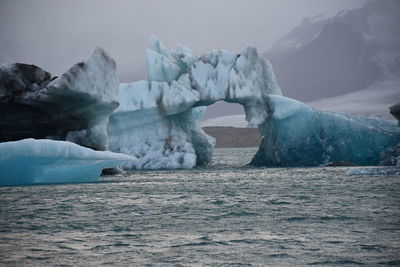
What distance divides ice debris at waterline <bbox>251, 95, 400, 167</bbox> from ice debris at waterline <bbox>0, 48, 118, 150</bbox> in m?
9.05

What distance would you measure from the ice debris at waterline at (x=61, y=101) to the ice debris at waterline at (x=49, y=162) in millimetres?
2617

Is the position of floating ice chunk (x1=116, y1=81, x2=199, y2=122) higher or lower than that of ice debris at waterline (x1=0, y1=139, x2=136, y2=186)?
higher

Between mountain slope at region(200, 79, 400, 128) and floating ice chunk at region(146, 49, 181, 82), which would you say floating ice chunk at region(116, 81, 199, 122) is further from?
mountain slope at region(200, 79, 400, 128)

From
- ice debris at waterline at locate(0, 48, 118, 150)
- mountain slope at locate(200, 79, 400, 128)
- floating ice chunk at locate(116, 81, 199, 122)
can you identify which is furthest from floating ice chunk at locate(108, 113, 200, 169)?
mountain slope at locate(200, 79, 400, 128)

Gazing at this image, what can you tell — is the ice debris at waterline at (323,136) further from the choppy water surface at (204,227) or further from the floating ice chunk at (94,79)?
the choppy water surface at (204,227)

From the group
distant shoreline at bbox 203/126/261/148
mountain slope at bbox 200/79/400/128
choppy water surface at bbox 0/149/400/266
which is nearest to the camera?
choppy water surface at bbox 0/149/400/266

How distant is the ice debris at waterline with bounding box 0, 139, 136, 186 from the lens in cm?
1445

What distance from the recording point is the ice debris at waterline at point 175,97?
2698 centimetres

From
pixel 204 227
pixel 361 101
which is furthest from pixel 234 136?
pixel 204 227

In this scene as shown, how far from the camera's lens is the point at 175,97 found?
2656 cm

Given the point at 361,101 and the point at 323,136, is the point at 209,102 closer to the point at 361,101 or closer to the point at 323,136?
the point at 323,136

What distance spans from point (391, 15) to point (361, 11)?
17.3 m

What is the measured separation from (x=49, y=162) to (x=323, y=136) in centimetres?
1412

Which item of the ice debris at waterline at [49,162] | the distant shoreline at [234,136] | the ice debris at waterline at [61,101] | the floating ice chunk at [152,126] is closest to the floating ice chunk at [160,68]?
the floating ice chunk at [152,126]
